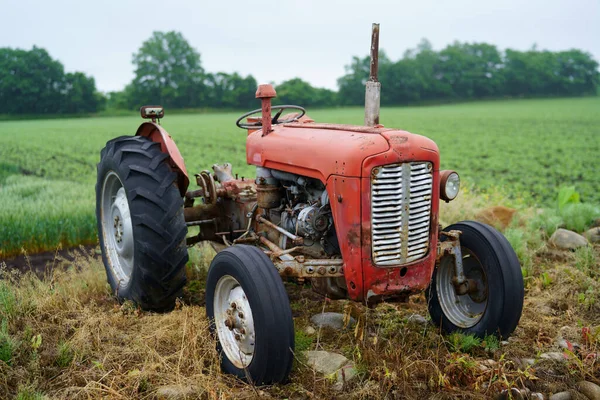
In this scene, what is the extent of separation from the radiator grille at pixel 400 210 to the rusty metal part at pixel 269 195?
1.02 metres

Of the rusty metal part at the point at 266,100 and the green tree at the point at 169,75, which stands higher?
the green tree at the point at 169,75

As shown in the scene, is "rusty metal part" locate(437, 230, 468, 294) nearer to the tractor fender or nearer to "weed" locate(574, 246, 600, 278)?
"weed" locate(574, 246, 600, 278)

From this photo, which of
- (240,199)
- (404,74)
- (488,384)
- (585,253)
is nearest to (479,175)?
(585,253)

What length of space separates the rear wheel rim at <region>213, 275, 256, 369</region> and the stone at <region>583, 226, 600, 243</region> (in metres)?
4.66

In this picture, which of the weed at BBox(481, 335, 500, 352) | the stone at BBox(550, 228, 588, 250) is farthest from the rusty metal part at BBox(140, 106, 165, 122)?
the stone at BBox(550, 228, 588, 250)

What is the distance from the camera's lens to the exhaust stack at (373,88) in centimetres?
349

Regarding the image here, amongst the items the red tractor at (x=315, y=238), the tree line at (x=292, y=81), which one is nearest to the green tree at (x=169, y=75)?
the tree line at (x=292, y=81)

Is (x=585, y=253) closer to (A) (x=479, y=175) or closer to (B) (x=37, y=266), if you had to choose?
(B) (x=37, y=266)

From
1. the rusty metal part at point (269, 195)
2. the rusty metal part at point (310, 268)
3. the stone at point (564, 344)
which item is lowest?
the stone at point (564, 344)

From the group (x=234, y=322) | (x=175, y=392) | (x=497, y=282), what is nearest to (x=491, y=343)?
(x=497, y=282)

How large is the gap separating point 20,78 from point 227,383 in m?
11.7

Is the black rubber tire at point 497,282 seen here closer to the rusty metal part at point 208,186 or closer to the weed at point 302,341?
the weed at point 302,341

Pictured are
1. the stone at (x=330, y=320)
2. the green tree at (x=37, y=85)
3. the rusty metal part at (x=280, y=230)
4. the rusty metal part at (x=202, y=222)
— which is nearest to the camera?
the rusty metal part at (x=280, y=230)

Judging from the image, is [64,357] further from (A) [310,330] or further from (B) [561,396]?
(B) [561,396]
